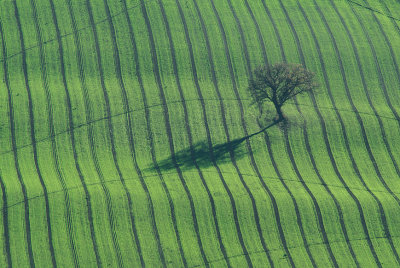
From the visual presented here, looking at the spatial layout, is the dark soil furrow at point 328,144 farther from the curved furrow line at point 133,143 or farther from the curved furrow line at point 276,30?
the curved furrow line at point 133,143

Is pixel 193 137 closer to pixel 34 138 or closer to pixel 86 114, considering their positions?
pixel 86 114

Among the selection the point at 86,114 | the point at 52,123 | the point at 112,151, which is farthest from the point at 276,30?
the point at 52,123

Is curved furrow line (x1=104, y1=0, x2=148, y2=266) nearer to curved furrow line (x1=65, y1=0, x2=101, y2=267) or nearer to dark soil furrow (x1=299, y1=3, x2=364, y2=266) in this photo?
curved furrow line (x1=65, y1=0, x2=101, y2=267)

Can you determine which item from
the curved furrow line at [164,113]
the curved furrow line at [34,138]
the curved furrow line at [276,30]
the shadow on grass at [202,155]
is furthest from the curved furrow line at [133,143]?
the curved furrow line at [276,30]

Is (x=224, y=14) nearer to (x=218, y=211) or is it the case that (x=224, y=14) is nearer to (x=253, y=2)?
(x=253, y=2)

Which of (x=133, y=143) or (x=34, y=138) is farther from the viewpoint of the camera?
(x=133, y=143)

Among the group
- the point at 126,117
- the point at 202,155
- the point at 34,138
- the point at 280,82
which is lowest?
the point at 202,155

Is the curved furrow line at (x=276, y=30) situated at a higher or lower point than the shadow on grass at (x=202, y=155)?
higher
